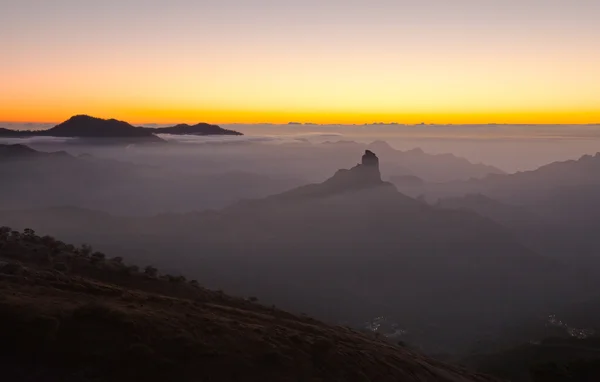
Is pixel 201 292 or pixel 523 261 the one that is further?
pixel 523 261

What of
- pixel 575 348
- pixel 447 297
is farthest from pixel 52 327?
pixel 447 297

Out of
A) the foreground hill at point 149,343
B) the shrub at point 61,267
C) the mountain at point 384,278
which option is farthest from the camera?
the mountain at point 384,278

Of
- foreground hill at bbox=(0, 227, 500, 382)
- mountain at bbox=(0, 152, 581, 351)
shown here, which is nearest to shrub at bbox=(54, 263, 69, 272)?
foreground hill at bbox=(0, 227, 500, 382)

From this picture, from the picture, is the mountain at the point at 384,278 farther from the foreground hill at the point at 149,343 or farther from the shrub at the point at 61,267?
the shrub at the point at 61,267

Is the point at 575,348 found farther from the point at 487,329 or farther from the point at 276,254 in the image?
the point at 276,254

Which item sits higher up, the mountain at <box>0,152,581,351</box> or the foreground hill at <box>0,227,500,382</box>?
the foreground hill at <box>0,227,500,382</box>

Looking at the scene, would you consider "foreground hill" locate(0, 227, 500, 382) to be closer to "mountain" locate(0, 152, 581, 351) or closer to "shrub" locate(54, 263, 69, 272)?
"shrub" locate(54, 263, 69, 272)

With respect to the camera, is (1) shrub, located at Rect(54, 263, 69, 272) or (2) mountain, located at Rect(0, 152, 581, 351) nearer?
(1) shrub, located at Rect(54, 263, 69, 272)

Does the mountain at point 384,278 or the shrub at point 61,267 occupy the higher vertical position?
the shrub at point 61,267

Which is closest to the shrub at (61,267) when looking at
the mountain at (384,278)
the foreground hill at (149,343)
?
the foreground hill at (149,343)
